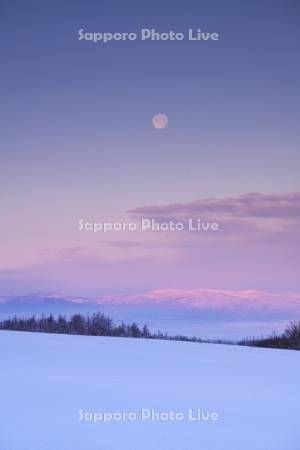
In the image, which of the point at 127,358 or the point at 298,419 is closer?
the point at 298,419

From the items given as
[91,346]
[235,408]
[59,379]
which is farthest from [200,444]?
[91,346]

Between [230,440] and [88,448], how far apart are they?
566 mm

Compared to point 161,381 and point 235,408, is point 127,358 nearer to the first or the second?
point 161,381

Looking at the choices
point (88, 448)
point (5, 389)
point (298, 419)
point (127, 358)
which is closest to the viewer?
point (88, 448)

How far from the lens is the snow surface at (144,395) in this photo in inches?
113

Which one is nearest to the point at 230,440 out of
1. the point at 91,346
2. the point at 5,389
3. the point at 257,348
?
the point at 5,389

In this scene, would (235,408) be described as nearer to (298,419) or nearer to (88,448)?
(298,419)

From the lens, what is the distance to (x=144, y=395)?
11.6 feet

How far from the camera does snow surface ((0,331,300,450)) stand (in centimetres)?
286

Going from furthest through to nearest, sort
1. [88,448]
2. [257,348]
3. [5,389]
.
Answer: [257,348] → [5,389] → [88,448]

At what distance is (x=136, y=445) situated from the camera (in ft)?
9.15

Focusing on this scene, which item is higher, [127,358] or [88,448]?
[127,358]

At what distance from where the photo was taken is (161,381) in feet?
12.7

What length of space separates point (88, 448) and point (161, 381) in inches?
44.5
